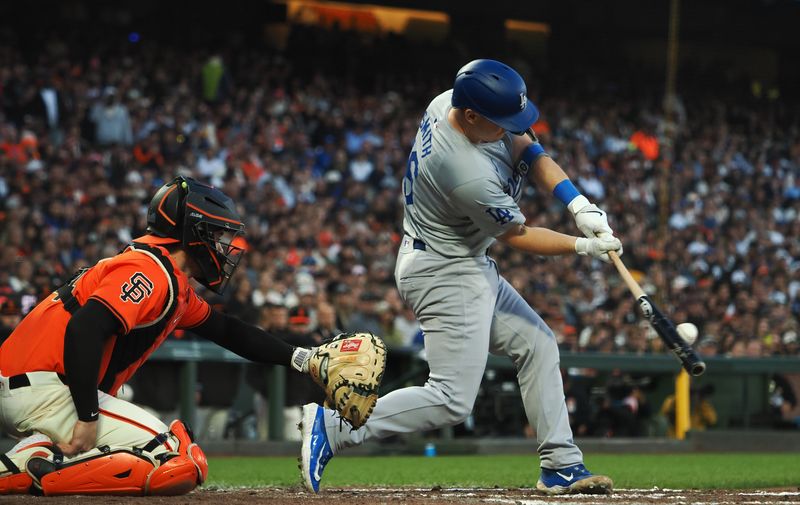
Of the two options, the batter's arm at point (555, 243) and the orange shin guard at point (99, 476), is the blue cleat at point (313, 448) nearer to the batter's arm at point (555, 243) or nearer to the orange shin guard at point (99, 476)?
the orange shin guard at point (99, 476)

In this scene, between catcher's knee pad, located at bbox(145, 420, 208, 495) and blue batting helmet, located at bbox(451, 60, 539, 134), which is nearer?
catcher's knee pad, located at bbox(145, 420, 208, 495)

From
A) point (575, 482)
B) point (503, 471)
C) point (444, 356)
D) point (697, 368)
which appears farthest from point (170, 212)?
point (503, 471)

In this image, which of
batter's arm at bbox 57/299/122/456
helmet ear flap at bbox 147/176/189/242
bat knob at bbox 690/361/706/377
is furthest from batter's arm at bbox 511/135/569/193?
batter's arm at bbox 57/299/122/456

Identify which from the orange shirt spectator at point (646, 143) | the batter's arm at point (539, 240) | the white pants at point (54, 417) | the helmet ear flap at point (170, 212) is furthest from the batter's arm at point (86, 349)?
the orange shirt spectator at point (646, 143)

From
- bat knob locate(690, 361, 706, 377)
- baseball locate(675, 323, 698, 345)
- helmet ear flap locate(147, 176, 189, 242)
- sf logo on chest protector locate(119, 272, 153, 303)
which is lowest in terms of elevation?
bat knob locate(690, 361, 706, 377)

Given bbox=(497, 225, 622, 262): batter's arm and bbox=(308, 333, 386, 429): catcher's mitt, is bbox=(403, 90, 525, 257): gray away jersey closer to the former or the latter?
bbox=(497, 225, 622, 262): batter's arm

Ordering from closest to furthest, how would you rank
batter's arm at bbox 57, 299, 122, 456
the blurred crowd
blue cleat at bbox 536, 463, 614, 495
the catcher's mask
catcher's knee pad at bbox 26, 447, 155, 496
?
batter's arm at bbox 57, 299, 122, 456
catcher's knee pad at bbox 26, 447, 155, 496
the catcher's mask
blue cleat at bbox 536, 463, 614, 495
the blurred crowd

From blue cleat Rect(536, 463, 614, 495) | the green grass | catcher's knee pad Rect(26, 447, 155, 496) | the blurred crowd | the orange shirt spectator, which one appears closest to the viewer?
catcher's knee pad Rect(26, 447, 155, 496)
